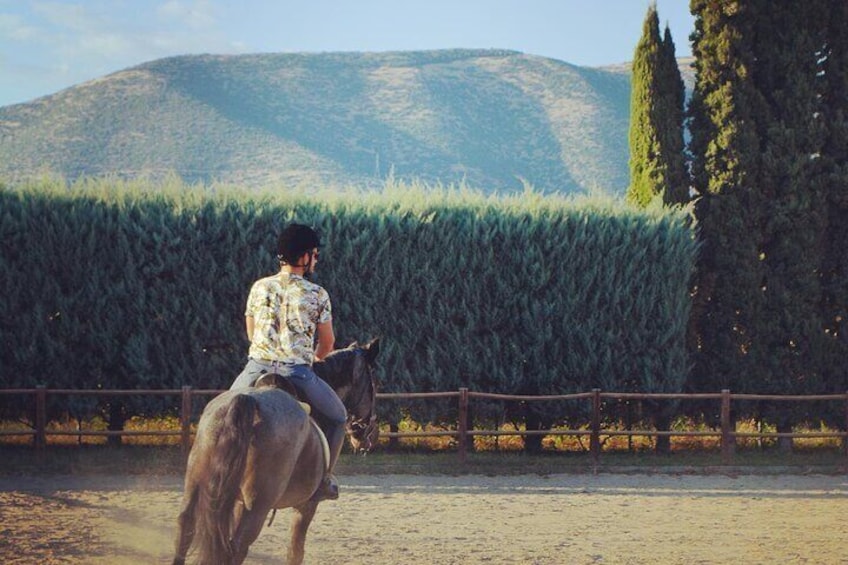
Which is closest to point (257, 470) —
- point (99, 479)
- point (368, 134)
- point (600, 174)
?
point (99, 479)

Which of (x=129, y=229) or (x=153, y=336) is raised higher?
(x=129, y=229)

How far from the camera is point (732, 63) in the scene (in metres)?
18.3

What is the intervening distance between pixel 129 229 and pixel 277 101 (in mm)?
96177

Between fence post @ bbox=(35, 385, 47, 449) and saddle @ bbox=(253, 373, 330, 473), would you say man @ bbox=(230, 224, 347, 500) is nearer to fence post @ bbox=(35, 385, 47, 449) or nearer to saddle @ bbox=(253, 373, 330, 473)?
saddle @ bbox=(253, 373, 330, 473)

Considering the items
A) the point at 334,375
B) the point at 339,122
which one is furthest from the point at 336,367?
the point at 339,122

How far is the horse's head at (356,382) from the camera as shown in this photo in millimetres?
8391

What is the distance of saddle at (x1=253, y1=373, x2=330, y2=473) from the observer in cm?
727

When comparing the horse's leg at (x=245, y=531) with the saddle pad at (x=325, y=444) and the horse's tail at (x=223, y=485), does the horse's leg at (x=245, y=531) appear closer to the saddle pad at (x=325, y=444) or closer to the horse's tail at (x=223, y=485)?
the horse's tail at (x=223, y=485)

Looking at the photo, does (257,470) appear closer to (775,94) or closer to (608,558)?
(608,558)

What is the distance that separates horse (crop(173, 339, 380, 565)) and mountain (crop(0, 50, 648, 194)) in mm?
73134

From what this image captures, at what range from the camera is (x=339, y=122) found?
107000 mm

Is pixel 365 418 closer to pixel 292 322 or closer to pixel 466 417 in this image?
pixel 292 322

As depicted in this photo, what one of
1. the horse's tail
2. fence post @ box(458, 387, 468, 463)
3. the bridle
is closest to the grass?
fence post @ box(458, 387, 468, 463)

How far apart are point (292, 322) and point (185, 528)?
1700mm
